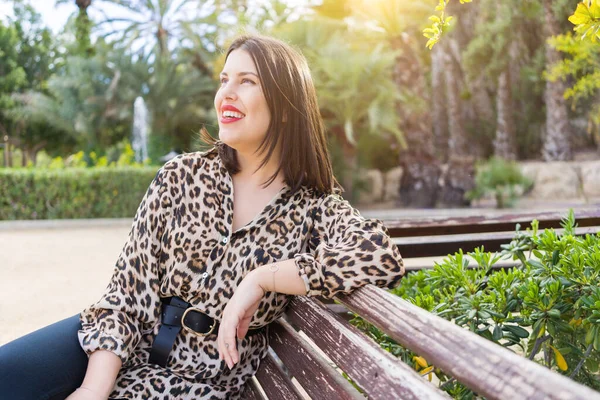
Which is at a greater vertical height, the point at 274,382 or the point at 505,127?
the point at 274,382

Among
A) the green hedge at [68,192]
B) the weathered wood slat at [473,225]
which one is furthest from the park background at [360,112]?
the weathered wood slat at [473,225]

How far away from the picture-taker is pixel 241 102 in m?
1.84

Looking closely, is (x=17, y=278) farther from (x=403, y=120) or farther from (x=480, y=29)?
(x=480, y=29)

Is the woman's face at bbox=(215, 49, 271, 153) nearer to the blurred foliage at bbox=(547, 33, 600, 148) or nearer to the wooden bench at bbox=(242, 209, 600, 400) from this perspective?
the wooden bench at bbox=(242, 209, 600, 400)

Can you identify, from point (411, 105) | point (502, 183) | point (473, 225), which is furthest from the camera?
point (411, 105)

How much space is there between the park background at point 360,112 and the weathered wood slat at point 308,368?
5.77 meters

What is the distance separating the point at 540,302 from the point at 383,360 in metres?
0.80

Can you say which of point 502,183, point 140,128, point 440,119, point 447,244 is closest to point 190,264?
point 447,244

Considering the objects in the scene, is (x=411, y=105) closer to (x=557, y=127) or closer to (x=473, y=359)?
(x=557, y=127)

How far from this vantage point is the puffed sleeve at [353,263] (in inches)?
62.7

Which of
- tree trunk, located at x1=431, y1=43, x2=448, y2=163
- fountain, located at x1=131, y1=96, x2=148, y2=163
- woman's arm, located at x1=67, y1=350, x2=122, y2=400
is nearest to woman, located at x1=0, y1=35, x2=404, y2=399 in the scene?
woman's arm, located at x1=67, y1=350, x2=122, y2=400

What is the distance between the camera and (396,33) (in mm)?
19266

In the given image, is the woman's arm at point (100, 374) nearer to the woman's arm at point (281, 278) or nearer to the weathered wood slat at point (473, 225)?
the woman's arm at point (281, 278)

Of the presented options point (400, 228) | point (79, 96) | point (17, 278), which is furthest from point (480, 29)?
point (400, 228)
